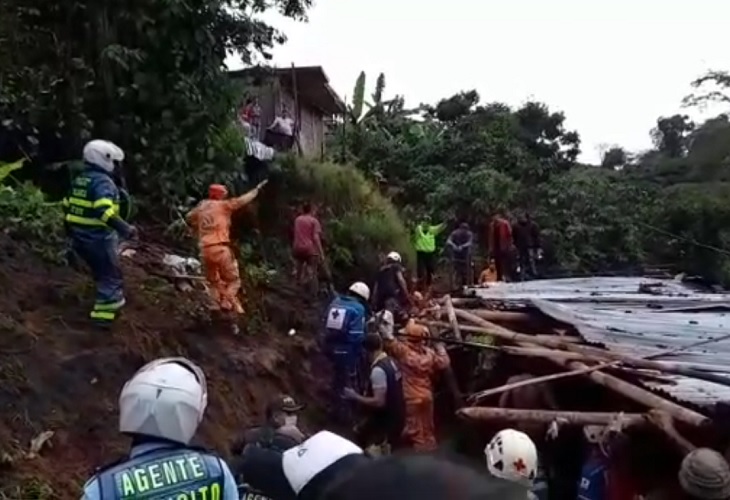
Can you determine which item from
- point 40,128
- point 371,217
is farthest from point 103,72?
point 371,217

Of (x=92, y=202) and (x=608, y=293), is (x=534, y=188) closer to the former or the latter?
(x=608, y=293)

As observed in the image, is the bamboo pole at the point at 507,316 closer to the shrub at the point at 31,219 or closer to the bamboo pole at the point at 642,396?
the bamboo pole at the point at 642,396

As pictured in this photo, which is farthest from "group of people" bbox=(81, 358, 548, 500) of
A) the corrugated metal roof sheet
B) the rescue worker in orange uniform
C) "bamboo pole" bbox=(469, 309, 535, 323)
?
the corrugated metal roof sheet

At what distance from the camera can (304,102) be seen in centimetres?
2511

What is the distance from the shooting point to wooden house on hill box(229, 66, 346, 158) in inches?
842

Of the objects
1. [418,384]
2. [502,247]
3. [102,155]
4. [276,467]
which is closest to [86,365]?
[102,155]

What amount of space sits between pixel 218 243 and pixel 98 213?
248 centimetres

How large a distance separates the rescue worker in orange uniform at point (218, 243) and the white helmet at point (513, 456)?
5802mm

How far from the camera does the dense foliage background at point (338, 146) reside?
12.0 meters

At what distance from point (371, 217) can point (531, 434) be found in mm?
11313

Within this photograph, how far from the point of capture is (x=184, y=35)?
1261 cm

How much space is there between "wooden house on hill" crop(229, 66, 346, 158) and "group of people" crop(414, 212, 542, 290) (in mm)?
3126

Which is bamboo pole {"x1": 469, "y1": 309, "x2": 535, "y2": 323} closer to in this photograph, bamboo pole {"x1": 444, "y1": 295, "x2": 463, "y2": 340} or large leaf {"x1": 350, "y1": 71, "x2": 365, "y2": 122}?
bamboo pole {"x1": 444, "y1": 295, "x2": 463, "y2": 340}

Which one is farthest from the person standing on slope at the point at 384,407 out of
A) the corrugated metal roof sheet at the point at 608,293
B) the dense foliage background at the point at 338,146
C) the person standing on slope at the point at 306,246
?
the person standing on slope at the point at 306,246
